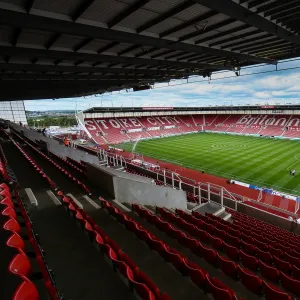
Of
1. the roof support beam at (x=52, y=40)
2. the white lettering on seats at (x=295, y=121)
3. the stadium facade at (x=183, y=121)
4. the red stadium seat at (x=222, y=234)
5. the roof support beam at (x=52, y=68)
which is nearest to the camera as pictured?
the red stadium seat at (x=222, y=234)

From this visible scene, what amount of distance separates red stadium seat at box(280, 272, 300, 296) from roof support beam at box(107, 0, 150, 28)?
6310 millimetres

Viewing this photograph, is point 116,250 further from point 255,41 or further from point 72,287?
point 255,41

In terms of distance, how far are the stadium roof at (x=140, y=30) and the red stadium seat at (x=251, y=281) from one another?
5.31m

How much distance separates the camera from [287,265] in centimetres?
492

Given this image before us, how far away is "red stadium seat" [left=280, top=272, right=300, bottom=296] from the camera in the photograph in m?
4.02

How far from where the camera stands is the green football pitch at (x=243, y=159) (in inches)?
786

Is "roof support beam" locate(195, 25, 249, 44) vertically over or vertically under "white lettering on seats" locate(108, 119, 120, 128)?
over

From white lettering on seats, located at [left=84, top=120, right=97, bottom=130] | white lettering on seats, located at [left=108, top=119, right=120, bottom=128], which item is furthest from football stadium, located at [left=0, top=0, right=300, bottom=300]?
white lettering on seats, located at [left=108, top=119, right=120, bottom=128]

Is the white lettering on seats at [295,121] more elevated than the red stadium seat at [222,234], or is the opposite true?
the red stadium seat at [222,234]

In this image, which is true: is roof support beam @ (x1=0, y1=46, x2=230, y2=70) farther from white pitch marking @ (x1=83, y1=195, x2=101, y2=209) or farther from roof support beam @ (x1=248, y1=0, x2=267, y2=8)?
roof support beam @ (x1=248, y1=0, x2=267, y2=8)

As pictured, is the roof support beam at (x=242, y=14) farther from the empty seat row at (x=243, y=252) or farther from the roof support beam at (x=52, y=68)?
the roof support beam at (x=52, y=68)

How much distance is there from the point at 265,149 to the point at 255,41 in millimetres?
25047

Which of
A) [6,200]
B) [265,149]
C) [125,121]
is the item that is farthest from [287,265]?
[125,121]

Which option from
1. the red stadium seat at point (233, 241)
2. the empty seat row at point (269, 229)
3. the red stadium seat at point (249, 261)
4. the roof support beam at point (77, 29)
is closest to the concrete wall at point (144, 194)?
the empty seat row at point (269, 229)
